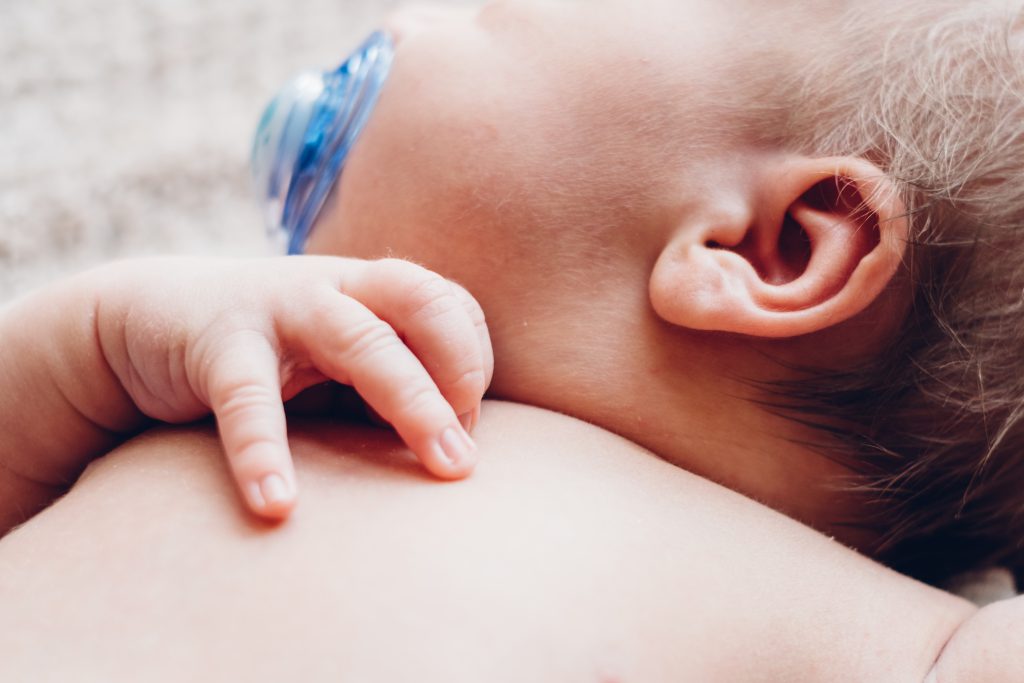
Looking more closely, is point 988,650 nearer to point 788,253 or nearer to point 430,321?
point 788,253

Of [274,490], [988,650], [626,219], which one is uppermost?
[626,219]

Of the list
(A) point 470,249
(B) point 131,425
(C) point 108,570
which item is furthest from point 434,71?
(C) point 108,570

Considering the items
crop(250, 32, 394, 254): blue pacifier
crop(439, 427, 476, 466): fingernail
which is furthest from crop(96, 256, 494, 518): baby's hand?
crop(250, 32, 394, 254): blue pacifier

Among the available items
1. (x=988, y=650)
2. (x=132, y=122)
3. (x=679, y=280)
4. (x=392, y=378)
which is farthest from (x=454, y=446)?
(x=132, y=122)

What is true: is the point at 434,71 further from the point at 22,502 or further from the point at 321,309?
the point at 22,502

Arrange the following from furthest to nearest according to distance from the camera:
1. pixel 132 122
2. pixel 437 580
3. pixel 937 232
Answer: pixel 132 122, pixel 937 232, pixel 437 580

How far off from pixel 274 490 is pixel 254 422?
45 mm

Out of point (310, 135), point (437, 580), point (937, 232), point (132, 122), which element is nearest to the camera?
point (437, 580)

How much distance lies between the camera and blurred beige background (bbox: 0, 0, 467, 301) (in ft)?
3.79

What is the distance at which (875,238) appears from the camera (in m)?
0.70

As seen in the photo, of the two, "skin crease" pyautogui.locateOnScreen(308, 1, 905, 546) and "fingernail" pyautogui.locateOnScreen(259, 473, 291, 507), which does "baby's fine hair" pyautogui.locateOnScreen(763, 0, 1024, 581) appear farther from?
"fingernail" pyautogui.locateOnScreen(259, 473, 291, 507)

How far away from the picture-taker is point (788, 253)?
0.74m

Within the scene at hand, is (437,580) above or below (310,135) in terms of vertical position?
below

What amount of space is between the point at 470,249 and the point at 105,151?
0.66 m
